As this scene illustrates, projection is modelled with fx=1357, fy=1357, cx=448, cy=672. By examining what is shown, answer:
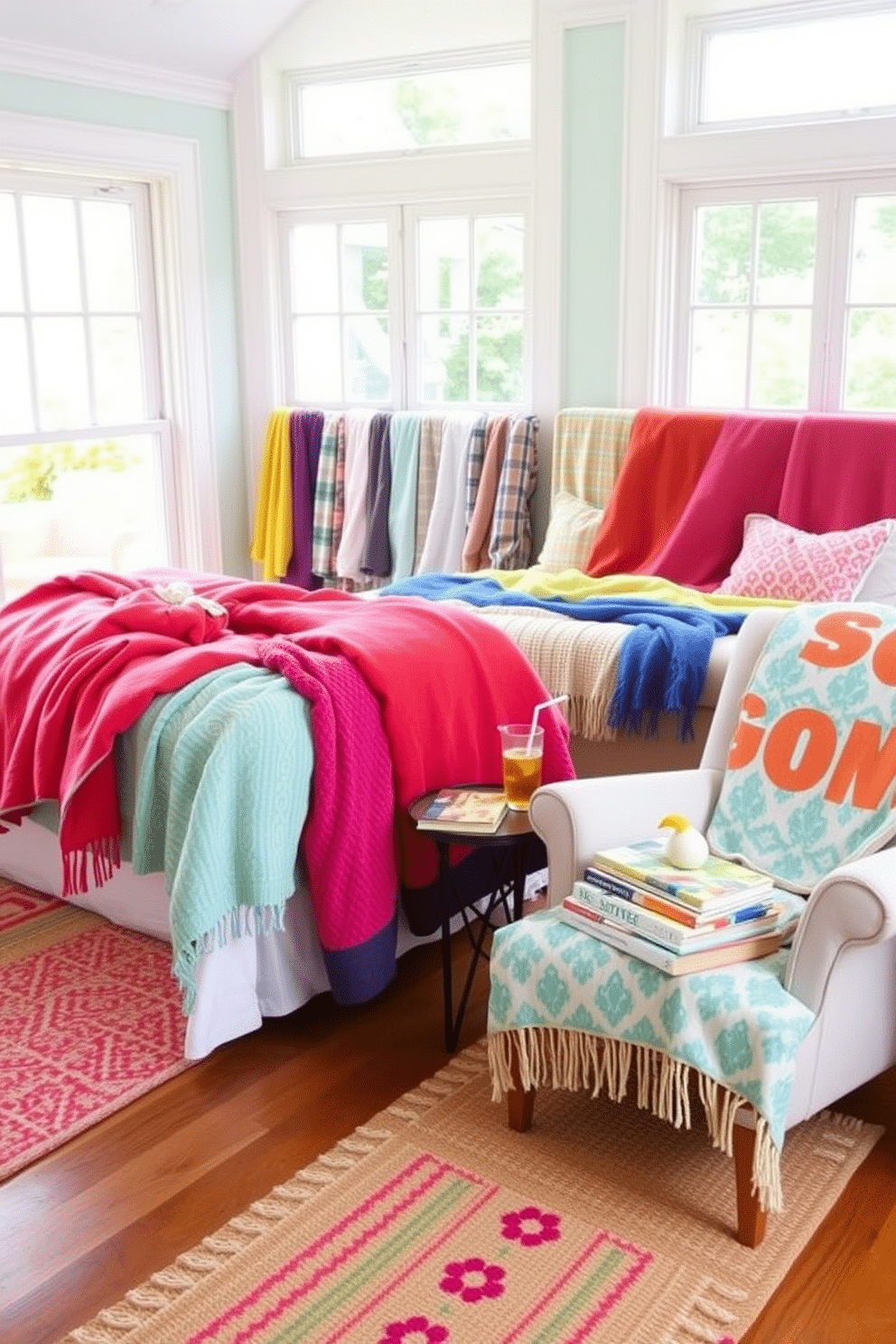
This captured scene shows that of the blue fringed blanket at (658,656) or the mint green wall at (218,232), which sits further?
the mint green wall at (218,232)

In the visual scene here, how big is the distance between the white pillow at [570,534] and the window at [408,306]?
0.64 meters

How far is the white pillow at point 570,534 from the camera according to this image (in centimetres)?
449

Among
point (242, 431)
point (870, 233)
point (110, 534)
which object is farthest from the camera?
point (242, 431)

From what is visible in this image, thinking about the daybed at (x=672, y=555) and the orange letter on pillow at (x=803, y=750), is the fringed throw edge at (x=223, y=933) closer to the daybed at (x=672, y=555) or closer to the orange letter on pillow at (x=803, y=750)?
the orange letter on pillow at (x=803, y=750)

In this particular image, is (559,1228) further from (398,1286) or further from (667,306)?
(667,306)

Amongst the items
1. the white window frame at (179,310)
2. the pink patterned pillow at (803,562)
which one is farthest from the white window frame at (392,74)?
the pink patterned pillow at (803,562)

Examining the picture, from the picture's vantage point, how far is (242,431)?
18.2ft

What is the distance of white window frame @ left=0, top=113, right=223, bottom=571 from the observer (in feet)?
15.7

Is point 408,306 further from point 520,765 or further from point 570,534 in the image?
point 520,765

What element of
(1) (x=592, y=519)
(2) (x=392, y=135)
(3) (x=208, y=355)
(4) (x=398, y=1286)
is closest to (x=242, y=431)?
(3) (x=208, y=355)

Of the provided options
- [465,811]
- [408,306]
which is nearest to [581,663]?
[465,811]

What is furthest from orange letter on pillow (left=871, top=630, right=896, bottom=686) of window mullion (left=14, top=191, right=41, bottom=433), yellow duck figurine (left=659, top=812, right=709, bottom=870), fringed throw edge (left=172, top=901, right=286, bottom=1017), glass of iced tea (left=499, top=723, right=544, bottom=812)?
window mullion (left=14, top=191, right=41, bottom=433)

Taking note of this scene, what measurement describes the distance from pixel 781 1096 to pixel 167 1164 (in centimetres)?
103

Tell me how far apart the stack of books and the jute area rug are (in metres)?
0.39
